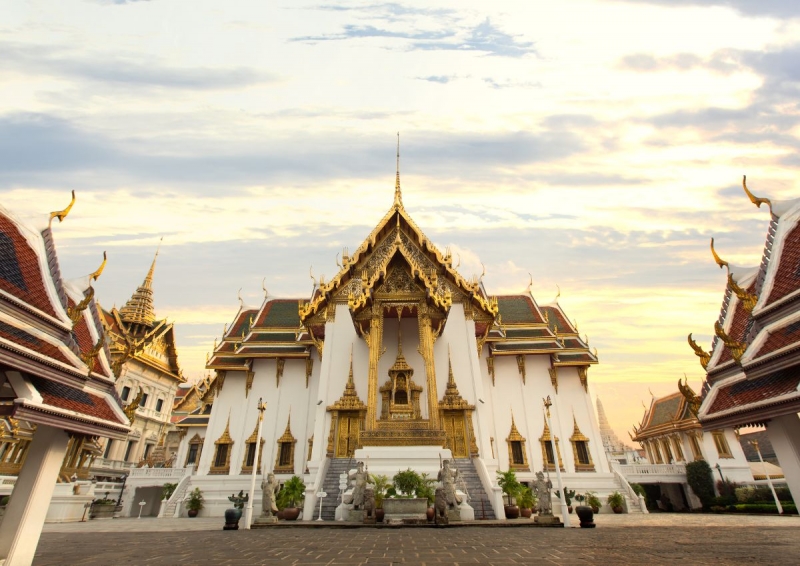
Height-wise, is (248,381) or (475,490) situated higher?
(248,381)

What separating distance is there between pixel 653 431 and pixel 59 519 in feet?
92.5

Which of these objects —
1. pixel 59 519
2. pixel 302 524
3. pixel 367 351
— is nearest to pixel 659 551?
pixel 302 524

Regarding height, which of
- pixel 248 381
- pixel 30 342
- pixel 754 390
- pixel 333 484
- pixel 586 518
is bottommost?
pixel 586 518

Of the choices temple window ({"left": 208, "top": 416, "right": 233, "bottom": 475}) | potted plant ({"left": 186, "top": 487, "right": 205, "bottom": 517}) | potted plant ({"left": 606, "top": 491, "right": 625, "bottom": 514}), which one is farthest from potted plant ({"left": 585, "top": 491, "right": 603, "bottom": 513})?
potted plant ({"left": 186, "top": 487, "right": 205, "bottom": 517})

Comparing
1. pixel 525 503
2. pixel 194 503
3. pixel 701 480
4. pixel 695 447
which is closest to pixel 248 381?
pixel 194 503

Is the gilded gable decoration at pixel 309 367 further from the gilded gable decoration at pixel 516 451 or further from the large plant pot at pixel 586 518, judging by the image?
the large plant pot at pixel 586 518

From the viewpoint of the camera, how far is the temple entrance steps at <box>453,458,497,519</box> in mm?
10672

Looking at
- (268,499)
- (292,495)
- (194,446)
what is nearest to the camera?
(268,499)

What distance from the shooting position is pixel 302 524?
9438 millimetres

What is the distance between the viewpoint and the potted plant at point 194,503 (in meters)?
16.3

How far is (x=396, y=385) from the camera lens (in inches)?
591

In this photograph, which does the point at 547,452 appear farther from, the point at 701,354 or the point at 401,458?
the point at 701,354

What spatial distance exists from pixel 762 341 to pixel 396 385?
1074 centimetres

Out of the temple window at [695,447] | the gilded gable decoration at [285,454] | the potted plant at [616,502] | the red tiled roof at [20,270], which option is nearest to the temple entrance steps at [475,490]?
the potted plant at [616,502]
